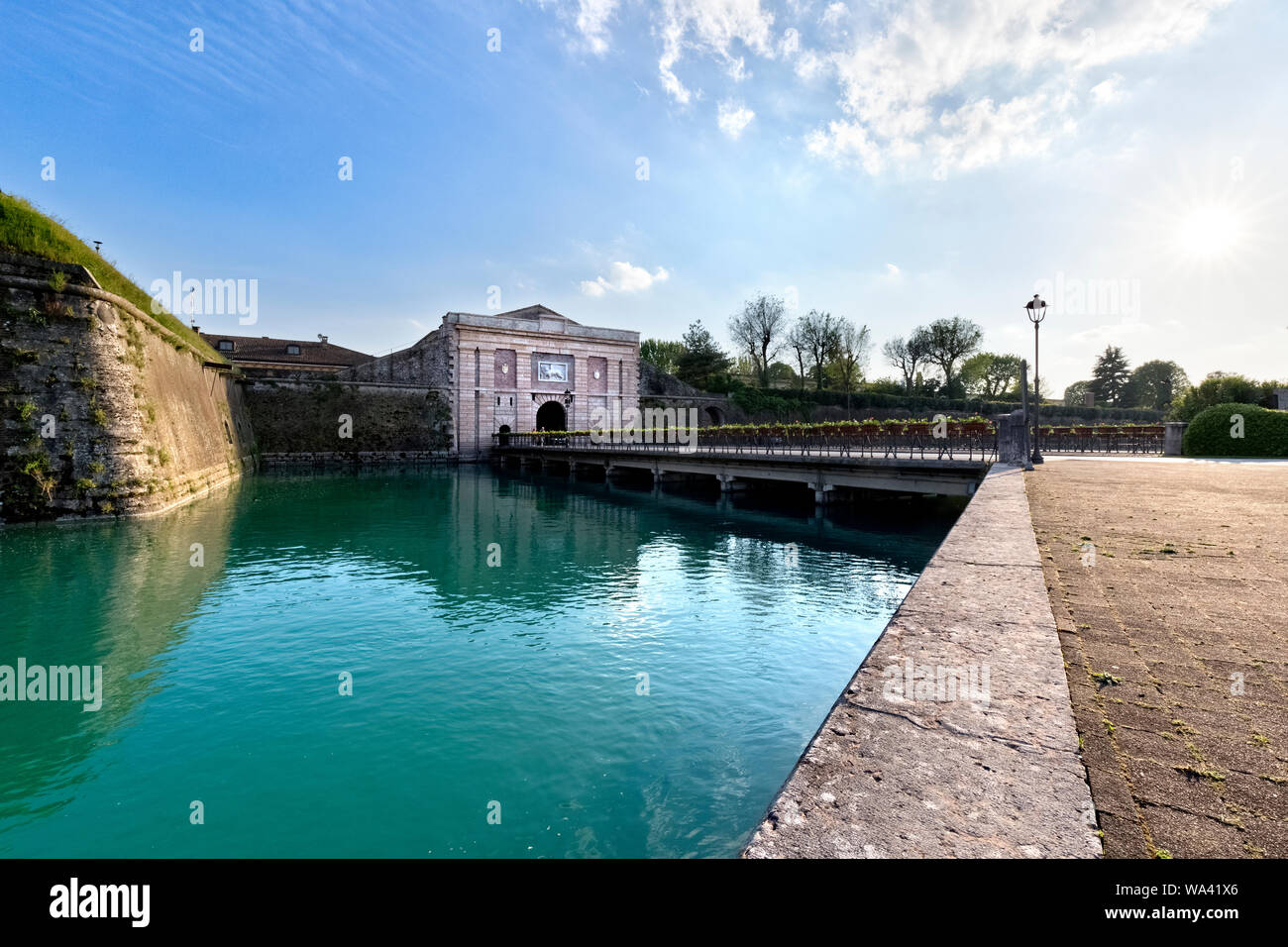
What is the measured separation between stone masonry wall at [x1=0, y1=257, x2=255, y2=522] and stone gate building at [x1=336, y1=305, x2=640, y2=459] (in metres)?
28.1

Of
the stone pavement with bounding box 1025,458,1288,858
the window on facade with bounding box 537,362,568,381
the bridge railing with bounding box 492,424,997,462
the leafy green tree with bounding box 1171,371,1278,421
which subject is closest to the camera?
the stone pavement with bounding box 1025,458,1288,858

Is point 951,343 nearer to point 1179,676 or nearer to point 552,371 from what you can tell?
point 552,371

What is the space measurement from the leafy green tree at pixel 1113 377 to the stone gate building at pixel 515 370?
219 ft

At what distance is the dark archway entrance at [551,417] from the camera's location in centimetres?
5244

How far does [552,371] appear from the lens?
51.1 m

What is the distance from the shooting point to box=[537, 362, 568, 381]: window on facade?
50.6 meters

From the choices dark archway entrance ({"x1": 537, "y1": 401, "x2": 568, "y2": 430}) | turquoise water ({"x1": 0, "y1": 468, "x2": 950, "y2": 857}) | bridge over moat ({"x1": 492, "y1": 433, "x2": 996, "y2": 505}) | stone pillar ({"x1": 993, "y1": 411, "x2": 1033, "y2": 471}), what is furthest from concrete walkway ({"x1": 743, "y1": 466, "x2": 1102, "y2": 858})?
dark archway entrance ({"x1": 537, "y1": 401, "x2": 568, "y2": 430})

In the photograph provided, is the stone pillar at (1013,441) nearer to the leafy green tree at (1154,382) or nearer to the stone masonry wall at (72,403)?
the stone masonry wall at (72,403)

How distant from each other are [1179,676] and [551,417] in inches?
2022

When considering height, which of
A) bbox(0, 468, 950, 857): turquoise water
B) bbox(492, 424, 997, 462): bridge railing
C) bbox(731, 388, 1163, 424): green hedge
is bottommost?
bbox(0, 468, 950, 857): turquoise water

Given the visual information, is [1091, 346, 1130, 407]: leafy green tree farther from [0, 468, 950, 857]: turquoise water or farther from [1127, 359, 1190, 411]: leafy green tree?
[0, 468, 950, 857]: turquoise water

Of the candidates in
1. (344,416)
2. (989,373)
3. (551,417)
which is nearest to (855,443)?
(551,417)
